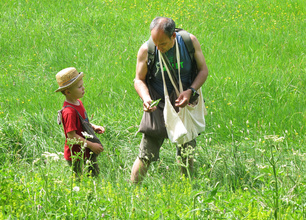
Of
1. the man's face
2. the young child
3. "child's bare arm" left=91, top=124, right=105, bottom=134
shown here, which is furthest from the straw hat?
the man's face

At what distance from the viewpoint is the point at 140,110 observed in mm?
5691

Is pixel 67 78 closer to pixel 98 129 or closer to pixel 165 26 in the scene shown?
pixel 98 129

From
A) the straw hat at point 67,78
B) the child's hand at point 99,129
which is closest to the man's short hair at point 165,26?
the straw hat at point 67,78

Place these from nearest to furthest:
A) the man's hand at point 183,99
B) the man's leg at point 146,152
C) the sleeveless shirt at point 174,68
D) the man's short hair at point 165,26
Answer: the man's short hair at point 165,26, the man's hand at point 183,99, the sleeveless shirt at point 174,68, the man's leg at point 146,152

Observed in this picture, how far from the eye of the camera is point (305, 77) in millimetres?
6410

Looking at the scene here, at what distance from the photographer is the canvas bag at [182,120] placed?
12.4ft

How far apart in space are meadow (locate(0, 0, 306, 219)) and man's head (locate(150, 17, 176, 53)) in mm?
1048

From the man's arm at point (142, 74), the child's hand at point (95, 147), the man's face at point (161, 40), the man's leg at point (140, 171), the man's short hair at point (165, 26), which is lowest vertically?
the man's leg at point (140, 171)

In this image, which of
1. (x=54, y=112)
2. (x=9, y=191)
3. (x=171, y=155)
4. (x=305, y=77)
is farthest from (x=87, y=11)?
(x=9, y=191)

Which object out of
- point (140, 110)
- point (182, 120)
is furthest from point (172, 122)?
point (140, 110)

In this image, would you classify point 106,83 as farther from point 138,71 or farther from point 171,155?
point 138,71

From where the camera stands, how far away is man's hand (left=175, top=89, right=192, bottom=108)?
376 centimetres

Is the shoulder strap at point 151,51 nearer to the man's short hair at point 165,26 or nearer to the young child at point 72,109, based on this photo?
the man's short hair at point 165,26

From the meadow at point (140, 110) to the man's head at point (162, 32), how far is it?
3.44 ft
